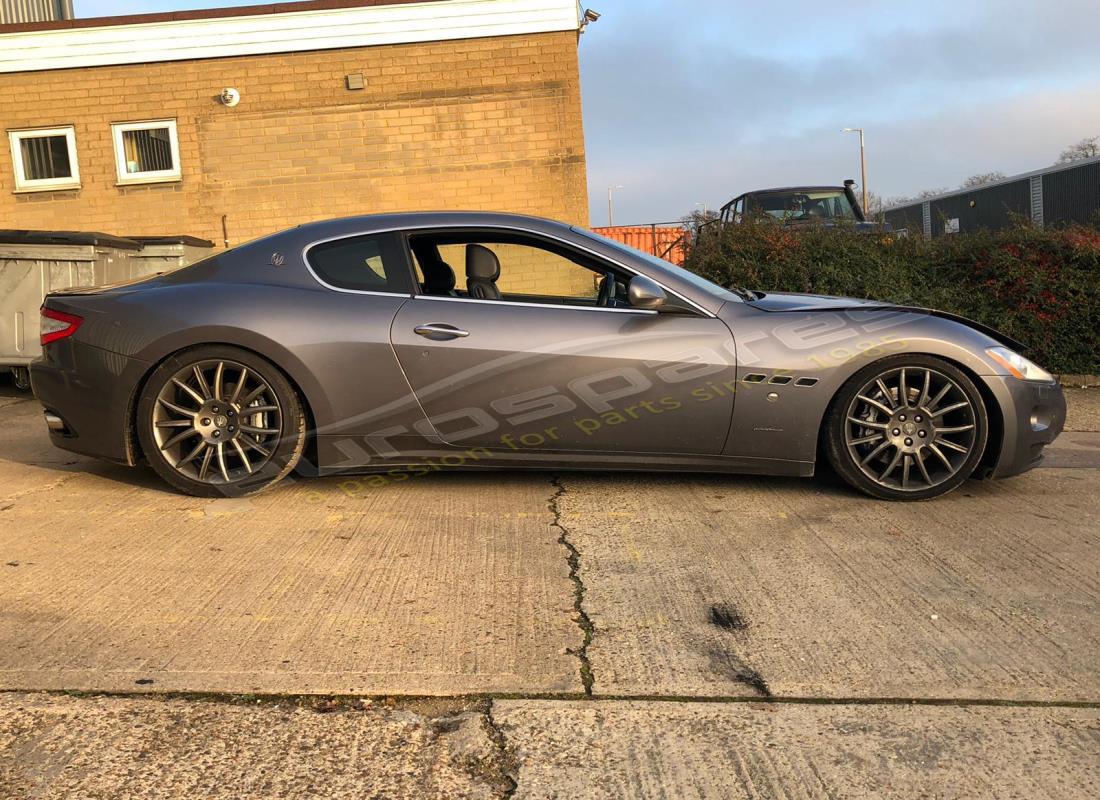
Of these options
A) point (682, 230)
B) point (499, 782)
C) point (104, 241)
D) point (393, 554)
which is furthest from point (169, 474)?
point (682, 230)

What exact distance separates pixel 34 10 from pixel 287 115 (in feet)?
21.7

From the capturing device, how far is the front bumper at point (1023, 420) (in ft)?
14.2

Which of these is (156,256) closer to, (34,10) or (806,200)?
(806,200)

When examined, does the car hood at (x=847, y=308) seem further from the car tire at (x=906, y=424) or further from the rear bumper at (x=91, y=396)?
the rear bumper at (x=91, y=396)

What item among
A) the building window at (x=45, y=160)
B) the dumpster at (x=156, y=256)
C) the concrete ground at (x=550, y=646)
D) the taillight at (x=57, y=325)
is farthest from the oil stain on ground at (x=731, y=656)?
the building window at (x=45, y=160)

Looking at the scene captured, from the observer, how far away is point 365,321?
14.4 ft

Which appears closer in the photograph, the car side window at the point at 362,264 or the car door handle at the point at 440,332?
the car door handle at the point at 440,332

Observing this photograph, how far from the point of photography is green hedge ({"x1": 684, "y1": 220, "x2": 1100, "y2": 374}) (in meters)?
7.79

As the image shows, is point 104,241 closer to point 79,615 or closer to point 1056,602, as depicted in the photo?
point 79,615

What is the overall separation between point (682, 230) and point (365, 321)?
23.5 ft

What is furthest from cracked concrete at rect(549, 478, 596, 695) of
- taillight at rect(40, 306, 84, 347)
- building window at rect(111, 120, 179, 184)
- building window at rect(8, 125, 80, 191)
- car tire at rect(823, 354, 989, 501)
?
building window at rect(8, 125, 80, 191)

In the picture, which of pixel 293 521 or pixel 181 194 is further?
pixel 181 194

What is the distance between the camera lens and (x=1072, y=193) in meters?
23.2

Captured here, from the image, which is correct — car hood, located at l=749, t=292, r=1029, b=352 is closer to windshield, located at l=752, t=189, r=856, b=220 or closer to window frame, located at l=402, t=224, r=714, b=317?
window frame, located at l=402, t=224, r=714, b=317
